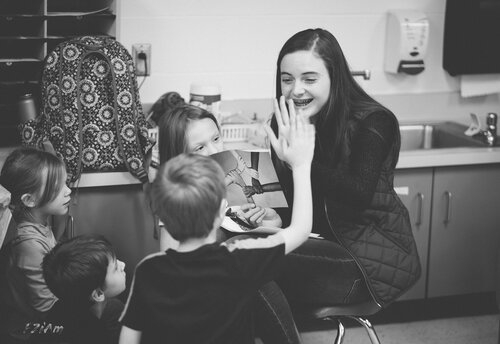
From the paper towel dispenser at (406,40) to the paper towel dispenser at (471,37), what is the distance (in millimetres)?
137

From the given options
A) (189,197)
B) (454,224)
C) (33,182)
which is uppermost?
(189,197)

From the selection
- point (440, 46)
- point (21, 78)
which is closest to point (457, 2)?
point (440, 46)

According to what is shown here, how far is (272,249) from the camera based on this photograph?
1814mm

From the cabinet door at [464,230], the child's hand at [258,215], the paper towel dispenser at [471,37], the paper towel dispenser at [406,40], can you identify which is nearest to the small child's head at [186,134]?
the child's hand at [258,215]

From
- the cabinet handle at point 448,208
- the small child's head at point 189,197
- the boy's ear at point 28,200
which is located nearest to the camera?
the small child's head at point 189,197

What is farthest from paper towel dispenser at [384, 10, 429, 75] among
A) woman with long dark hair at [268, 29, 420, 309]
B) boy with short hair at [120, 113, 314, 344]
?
boy with short hair at [120, 113, 314, 344]

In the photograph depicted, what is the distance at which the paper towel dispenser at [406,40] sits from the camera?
11.4 feet

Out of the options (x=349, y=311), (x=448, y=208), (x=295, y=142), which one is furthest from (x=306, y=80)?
(x=448, y=208)

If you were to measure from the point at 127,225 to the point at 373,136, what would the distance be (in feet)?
3.41

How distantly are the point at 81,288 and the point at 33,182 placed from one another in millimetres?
391

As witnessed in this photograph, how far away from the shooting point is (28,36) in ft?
9.43

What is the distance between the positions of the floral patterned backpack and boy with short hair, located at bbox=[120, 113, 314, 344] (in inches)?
39.0

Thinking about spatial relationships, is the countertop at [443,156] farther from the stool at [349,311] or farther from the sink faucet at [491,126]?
the stool at [349,311]

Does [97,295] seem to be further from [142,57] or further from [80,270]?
[142,57]
